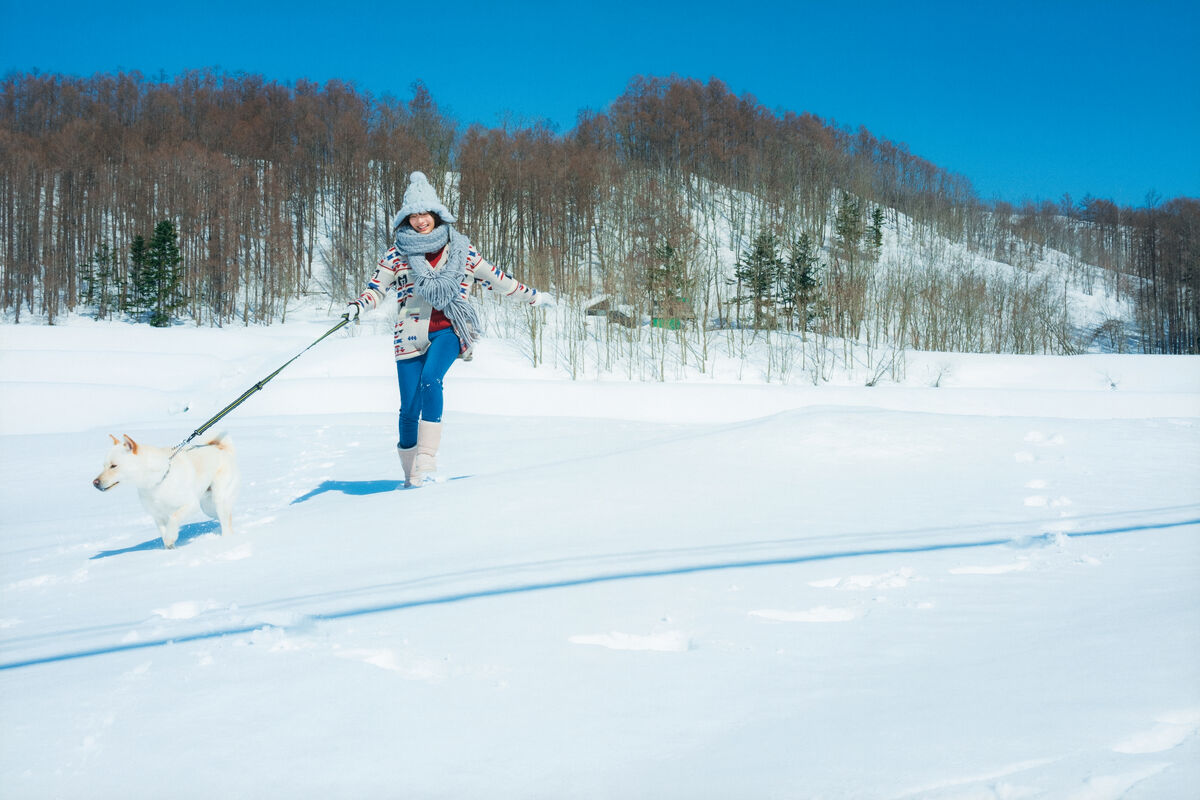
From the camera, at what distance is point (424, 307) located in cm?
473

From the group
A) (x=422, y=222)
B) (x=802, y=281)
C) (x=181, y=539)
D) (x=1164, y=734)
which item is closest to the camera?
(x=1164, y=734)

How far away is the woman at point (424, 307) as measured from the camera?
4676 millimetres

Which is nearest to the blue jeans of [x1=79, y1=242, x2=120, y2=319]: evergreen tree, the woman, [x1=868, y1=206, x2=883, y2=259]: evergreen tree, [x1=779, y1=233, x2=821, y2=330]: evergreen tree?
the woman

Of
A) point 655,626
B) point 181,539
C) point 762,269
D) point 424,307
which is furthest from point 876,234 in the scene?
point 655,626

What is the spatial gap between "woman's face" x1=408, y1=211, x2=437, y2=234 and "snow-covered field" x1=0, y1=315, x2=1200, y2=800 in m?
1.64

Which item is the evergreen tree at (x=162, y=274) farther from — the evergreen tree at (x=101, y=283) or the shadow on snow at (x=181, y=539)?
the shadow on snow at (x=181, y=539)

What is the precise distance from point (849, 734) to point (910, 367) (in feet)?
62.2

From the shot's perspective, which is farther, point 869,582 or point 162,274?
→ point 162,274

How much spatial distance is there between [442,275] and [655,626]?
10.1 ft

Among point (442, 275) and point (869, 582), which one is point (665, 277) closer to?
point (442, 275)

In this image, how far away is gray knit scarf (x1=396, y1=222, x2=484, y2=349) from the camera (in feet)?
15.2

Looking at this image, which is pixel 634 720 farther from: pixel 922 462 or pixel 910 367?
pixel 910 367

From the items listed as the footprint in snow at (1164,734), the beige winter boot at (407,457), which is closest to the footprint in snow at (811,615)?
the footprint in snow at (1164,734)

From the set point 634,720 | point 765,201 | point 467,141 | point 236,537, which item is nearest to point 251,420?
point 236,537
